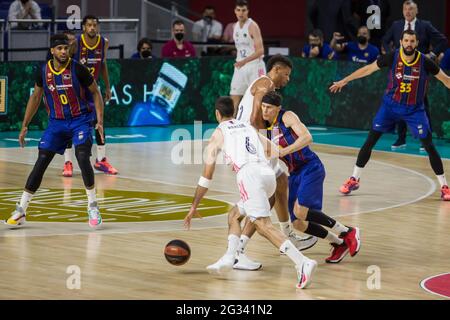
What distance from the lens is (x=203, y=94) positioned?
74.2ft

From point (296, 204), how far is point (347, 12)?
50.5 feet

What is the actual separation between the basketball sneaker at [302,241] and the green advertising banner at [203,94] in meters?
9.71

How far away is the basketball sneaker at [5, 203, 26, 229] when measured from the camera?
1259 centimetres

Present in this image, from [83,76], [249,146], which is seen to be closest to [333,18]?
[83,76]

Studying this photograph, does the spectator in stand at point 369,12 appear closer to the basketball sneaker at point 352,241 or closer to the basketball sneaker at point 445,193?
the basketball sneaker at point 445,193

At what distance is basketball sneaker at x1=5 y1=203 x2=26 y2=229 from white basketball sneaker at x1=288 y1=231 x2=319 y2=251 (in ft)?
9.60

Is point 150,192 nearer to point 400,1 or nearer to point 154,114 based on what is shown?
point 154,114

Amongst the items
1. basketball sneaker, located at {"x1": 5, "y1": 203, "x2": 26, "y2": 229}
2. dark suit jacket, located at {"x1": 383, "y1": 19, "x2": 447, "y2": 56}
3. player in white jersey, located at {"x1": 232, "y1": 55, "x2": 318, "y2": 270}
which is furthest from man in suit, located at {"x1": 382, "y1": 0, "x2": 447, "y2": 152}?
basketball sneaker, located at {"x1": 5, "y1": 203, "x2": 26, "y2": 229}

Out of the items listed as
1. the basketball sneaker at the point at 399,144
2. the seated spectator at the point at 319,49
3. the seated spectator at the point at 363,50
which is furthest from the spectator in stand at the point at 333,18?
the basketball sneaker at the point at 399,144

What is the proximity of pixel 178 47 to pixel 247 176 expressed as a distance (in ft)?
41.7

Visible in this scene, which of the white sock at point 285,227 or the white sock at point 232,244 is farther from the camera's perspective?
the white sock at point 285,227

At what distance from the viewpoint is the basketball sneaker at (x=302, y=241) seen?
11688 mm

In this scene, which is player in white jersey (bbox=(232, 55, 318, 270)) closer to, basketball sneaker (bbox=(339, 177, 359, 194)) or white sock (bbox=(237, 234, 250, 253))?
white sock (bbox=(237, 234, 250, 253))

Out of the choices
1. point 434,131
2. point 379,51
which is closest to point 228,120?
point 434,131
